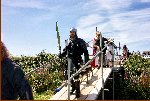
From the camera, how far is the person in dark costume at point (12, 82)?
5.49 metres

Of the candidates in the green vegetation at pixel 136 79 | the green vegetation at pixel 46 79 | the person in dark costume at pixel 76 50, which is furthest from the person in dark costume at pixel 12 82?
the green vegetation at pixel 136 79

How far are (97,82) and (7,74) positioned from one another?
720 cm

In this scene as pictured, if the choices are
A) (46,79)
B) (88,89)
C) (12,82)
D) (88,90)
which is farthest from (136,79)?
(12,82)

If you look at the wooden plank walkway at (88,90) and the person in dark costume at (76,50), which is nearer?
the person in dark costume at (76,50)

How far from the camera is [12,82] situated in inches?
221

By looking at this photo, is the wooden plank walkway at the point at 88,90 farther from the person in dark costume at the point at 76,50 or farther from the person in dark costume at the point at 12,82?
the person in dark costume at the point at 12,82

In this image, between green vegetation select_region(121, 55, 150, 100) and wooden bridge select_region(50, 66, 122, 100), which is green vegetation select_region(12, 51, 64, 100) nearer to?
wooden bridge select_region(50, 66, 122, 100)

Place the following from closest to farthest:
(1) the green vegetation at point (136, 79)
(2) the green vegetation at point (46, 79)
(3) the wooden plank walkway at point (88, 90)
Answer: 1. (3) the wooden plank walkway at point (88, 90)
2. (2) the green vegetation at point (46, 79)
3. (1) the green vegetation at point (136, 79)

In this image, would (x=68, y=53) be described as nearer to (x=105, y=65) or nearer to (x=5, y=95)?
(x=5, y=95)

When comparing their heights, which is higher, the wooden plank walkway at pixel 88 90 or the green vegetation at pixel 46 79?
the wooden plank walkway at pixel 88 90

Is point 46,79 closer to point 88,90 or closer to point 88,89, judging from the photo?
point 88,89

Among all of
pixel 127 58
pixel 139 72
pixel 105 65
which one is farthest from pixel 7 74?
pixel 127 58

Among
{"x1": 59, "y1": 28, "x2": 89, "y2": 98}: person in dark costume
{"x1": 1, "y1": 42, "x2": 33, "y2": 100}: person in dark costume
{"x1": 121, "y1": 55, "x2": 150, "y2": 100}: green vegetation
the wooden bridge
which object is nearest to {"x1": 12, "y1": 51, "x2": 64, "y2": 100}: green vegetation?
the wooden bridge

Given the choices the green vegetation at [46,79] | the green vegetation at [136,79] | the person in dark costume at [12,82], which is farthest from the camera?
the green vegetation at [136,79]
